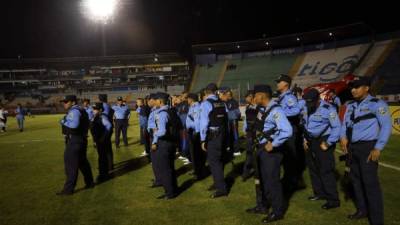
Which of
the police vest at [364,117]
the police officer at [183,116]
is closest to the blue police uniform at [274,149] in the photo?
the police vest at [364,117]

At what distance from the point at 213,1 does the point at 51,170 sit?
133ft

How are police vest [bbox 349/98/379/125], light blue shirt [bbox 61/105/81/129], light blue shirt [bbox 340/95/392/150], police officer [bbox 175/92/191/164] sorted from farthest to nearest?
police officer [bbox 175/92/191/164] → light blue shirt [bbox 61/105/81/129] → police vest [bbox 349/98/379/125] → light blue shirt [bbox 340/95/392/150]

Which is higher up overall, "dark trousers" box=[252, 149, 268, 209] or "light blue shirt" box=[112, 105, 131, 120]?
"light blue shirt" box=[112, 105, 131, 120]

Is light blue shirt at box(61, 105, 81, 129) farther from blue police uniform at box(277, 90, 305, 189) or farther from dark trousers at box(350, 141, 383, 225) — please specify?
dark trousers at box(350, 141, 383, 225)

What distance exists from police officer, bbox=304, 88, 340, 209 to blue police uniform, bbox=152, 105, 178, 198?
273cm

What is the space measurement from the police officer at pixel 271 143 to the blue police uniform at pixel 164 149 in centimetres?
209

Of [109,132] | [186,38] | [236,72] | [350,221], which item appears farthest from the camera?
[186,38]

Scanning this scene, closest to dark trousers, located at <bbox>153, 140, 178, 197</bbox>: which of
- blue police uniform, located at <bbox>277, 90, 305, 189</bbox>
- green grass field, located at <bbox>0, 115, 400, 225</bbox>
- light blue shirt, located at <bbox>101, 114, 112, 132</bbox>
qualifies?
green grass field, located at <bbox>0, 115, 400, 225</bbox>

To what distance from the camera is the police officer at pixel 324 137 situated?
5535 millimetres

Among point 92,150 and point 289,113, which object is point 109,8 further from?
point 289,113

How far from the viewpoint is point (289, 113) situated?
6625mm

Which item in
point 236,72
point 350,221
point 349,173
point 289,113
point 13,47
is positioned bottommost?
point 350,221

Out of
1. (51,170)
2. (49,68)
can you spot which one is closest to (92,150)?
(51,170)

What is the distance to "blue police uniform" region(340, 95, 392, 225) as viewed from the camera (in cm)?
439
